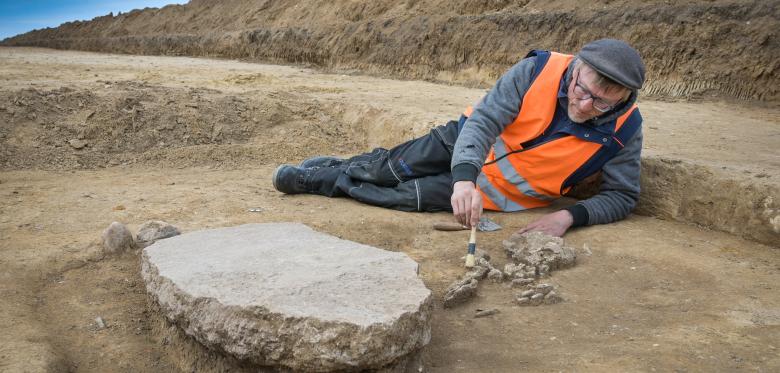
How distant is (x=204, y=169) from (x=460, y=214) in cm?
280

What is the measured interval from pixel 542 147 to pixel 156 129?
3.59 meters

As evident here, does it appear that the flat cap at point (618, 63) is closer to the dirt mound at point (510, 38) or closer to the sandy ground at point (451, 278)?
the sandy ground at point (451, 278)

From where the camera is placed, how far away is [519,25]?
8.84m

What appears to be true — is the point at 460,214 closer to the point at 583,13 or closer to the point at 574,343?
the point at 574,343

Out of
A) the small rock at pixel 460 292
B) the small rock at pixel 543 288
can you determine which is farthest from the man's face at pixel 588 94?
the small rock at pixel 460 292

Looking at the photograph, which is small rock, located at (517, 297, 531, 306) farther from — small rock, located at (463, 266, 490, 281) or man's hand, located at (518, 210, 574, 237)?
man's hand, located at (518, 210, 574, 237)

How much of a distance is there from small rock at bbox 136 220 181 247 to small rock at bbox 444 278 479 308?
1.40 metres

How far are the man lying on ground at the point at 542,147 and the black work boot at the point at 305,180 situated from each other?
34 cm

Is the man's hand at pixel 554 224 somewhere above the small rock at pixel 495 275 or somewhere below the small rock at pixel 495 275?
above

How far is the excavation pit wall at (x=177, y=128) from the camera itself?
5281mm

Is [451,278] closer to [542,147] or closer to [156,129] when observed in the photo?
[542,147]

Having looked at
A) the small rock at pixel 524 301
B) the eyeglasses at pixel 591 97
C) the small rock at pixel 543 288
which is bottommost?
the small rock at pixel 524 301

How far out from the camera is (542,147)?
3.45 meters

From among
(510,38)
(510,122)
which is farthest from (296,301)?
(510,38)
